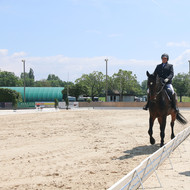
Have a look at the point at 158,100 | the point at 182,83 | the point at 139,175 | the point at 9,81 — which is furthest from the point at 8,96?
the point at 9,81

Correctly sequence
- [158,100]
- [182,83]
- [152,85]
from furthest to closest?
[182,83] → [158,100] → [152,85]

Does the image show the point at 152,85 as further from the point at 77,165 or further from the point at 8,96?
the point at 8,96

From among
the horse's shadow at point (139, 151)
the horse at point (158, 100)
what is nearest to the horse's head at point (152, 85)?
the horse at point (158, 100)

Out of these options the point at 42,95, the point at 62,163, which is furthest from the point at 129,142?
the point at 42,95

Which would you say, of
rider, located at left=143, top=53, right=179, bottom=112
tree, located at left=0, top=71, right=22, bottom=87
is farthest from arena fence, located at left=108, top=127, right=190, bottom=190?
tree, located at left=0, top=71, right=22, bottom=87

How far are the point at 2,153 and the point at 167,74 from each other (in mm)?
6093

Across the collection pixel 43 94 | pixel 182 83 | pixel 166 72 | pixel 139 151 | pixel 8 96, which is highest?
pixel 182 83

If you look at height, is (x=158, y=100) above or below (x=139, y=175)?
above

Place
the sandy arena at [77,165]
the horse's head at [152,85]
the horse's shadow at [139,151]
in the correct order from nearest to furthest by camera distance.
→ the sandy arena at [77,165] → the horse's shadow at [139,151] → the horse's head at [152,85]

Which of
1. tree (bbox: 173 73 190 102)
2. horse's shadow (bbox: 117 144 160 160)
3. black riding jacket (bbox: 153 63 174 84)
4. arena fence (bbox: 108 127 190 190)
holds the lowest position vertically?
horse's shadow (bbox: 117 144 160 160)

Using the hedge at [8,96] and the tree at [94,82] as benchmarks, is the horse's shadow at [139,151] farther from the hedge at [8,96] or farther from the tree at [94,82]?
the tree at [94,82]

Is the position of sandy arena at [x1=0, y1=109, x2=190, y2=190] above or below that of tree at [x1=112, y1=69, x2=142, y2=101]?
below

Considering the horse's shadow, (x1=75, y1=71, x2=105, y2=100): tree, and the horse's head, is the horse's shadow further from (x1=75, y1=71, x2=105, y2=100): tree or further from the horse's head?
(x1=75, y1=71, x2=105, y2=100): tree

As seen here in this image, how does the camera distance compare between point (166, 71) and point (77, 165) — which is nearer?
point (77, 165)
